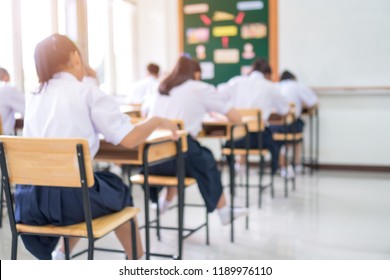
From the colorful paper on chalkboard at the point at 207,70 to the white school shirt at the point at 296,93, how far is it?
3.41ft

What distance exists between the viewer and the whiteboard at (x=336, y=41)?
207 cm

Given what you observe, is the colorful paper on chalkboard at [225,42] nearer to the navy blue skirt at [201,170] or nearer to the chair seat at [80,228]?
the navy blue skirt at [201,170]

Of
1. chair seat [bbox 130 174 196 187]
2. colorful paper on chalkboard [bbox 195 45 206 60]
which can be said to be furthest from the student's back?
chair seat [bbox 130 174 196 187]

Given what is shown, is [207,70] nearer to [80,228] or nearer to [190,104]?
[190,104]

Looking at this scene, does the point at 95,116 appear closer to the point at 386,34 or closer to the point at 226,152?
the point at 386,34

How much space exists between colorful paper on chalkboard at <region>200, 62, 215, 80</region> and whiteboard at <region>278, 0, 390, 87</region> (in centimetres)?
81

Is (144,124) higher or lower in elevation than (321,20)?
lower

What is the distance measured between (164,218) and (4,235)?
1.07 metres

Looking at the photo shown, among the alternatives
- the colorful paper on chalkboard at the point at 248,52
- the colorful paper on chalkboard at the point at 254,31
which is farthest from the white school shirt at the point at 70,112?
the colorful paper on chalkboard at the point at 248,52

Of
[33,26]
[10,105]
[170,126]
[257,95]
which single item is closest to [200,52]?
[257,95]

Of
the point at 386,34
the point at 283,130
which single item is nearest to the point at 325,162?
the point at 283,130

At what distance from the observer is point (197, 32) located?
5.56 metres

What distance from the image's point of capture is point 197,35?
18.2ft

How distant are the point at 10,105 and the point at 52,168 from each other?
1.52m
